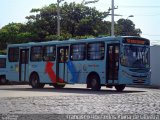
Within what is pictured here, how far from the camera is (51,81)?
29594mm

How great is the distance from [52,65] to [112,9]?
55.2ft

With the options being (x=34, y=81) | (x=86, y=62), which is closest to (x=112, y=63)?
(x=86, y=62)

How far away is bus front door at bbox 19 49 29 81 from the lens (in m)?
31.5

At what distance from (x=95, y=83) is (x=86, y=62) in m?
1.45

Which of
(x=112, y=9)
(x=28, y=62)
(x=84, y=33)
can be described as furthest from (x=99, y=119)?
(x=84, y=33)

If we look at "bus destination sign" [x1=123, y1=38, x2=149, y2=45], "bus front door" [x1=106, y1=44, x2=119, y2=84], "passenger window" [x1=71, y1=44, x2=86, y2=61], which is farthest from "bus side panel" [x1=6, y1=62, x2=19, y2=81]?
"bus destination sign" [x1=123, y1=38, x2=149, y2=45]

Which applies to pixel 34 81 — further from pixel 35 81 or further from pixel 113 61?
pixel 113 61

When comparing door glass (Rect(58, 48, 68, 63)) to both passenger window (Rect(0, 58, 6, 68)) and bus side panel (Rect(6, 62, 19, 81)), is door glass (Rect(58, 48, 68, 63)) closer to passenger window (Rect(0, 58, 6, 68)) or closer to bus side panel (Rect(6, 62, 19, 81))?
bus side panel (Rect(6, 62, 19, 81))

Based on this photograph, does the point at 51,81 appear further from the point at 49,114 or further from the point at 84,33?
the point at 84,33

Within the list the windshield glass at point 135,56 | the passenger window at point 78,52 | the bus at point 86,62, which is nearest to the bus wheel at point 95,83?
the bus at point 86,62

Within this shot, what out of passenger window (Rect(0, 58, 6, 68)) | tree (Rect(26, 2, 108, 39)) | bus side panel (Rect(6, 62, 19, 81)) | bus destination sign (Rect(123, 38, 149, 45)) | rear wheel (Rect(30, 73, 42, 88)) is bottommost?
rear wheel (Rect(30, 73, 42, 88))

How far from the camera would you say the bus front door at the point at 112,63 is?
25.0 metres

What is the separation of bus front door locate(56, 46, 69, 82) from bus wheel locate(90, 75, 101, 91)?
2598 millimetres

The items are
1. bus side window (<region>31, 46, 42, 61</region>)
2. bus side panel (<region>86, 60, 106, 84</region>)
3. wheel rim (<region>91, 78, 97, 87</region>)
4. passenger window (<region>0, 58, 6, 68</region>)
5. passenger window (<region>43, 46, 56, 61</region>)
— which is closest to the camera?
bus side panel (<region>86, 60, 106, 84</region>)
